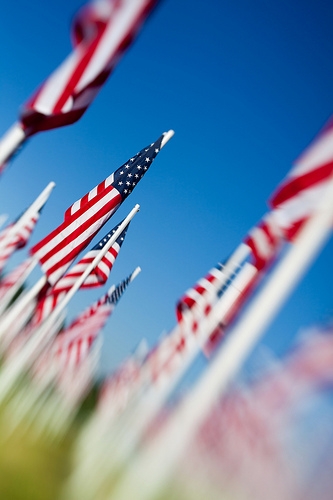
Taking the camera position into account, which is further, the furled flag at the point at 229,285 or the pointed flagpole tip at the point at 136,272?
the pointed flagpole tip at the point at 136,272

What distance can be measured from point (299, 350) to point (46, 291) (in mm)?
5598

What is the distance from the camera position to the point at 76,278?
1162 centimetres

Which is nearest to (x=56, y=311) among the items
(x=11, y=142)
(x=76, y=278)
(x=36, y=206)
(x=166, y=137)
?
(x=76, y=278)

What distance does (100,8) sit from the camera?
493cm

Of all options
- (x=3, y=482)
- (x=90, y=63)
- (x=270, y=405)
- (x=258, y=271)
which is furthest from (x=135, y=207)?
(x=90, y=63)

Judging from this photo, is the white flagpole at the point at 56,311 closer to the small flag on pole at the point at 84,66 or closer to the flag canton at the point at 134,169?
the flag canton at the point at 134,169

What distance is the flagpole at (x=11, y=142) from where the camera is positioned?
5.11 metres

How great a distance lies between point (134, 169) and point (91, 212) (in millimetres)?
1064

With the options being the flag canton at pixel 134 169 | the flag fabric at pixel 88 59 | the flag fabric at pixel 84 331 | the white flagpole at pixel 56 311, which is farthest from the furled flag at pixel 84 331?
the flag fabric at pixel 88 59

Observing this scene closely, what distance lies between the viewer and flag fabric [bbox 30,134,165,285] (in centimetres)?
877

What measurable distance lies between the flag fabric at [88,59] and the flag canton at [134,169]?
11.8ft

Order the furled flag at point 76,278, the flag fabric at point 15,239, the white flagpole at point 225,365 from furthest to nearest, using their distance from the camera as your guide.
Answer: the flag fabric at point 15,239 → the furled flag at point 76,278 → the white flagpole at point 225,365

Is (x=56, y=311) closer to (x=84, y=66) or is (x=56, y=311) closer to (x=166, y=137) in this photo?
(x=166, y=137)

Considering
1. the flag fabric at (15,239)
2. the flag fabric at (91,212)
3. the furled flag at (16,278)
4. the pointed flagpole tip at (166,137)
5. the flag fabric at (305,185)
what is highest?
the pointed flagpole tip at (166,137)
